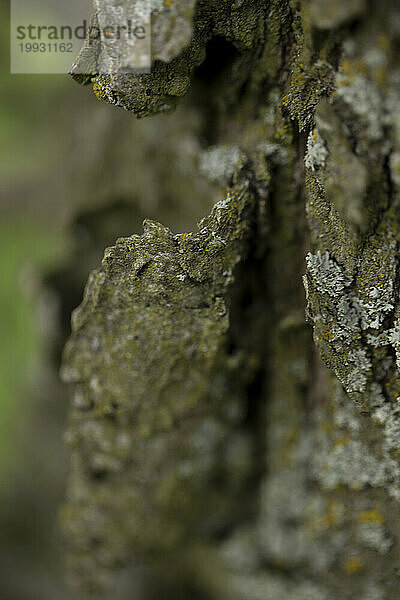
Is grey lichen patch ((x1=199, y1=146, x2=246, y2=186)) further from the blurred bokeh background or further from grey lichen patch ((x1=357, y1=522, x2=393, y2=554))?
grey lichen patch ((x1=357, y1=522, x2=393, y2=554))

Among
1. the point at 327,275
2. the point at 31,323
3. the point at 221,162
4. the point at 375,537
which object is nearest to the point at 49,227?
the point at 31,323

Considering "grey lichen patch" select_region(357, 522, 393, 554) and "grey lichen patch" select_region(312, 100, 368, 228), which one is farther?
"grey lichen patch" select_region(357, 522, 393, 554)

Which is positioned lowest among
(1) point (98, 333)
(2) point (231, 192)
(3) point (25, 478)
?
(3) point (25, 478)

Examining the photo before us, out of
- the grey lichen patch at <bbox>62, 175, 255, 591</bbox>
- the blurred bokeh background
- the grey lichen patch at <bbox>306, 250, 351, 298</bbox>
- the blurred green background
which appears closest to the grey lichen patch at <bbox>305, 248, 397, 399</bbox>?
the grey lichen patch at <bbox>306, 250, 351, 298</bbox>

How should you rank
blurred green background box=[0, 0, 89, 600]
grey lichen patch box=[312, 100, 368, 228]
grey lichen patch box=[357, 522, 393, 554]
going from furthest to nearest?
blurred green background box=[0, 0, 89, 600]
grey lichen patch box=[357, 522, 393, 554]
grey lichen patch box=[312, 100, 368, 228]

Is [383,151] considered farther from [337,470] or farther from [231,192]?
[337,470]

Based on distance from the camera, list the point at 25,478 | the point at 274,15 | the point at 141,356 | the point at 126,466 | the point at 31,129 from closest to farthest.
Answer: the point at 274,15
the point at 141,356
the point at 126,466
the point at 31,129
the point at 25,478

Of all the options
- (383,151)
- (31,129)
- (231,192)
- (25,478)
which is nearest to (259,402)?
(231,192)

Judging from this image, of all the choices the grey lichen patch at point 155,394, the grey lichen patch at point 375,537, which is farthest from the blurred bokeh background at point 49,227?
the grey lichen patch at point 375,537
